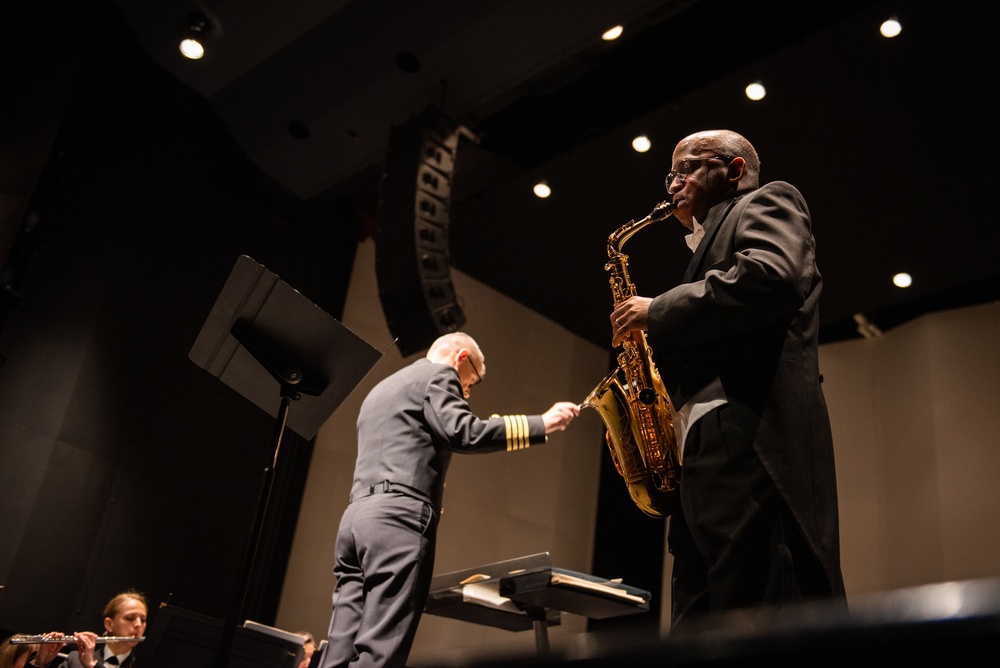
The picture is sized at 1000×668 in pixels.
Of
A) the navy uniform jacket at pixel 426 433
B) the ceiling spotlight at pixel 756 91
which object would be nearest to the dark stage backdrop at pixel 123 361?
the navy uniform jacket at pixel 426 433

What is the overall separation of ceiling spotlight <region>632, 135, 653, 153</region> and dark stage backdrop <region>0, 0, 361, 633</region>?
9.19 ft

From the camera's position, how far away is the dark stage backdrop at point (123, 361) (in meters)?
5.32

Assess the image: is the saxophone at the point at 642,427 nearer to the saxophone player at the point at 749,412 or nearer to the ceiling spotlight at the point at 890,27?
the saxophone player at the point at 749,412

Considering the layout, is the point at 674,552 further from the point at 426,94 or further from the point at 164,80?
the point at 164,80

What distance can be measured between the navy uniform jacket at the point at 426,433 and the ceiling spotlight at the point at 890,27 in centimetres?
341

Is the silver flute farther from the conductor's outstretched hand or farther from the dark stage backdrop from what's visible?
the conductor's outstretched hand

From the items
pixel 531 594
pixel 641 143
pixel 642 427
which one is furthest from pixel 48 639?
pixel 641 143

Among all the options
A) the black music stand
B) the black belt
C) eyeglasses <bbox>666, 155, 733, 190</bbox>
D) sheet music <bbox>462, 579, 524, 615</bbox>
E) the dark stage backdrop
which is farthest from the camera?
the dark stage backdrop

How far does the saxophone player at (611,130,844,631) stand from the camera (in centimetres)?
196

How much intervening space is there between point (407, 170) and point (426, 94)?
71 centimetres

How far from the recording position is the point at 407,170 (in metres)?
6.09

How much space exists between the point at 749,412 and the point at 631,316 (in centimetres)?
44

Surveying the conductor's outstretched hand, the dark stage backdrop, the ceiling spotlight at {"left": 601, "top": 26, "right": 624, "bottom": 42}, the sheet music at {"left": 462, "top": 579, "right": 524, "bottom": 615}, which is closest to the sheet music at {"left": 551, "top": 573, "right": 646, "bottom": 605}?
the sheet music at {"left": 462, "top": 579, "right": 524, "bottom": 615}

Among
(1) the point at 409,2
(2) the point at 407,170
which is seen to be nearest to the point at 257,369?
(2) the point at 407,170
